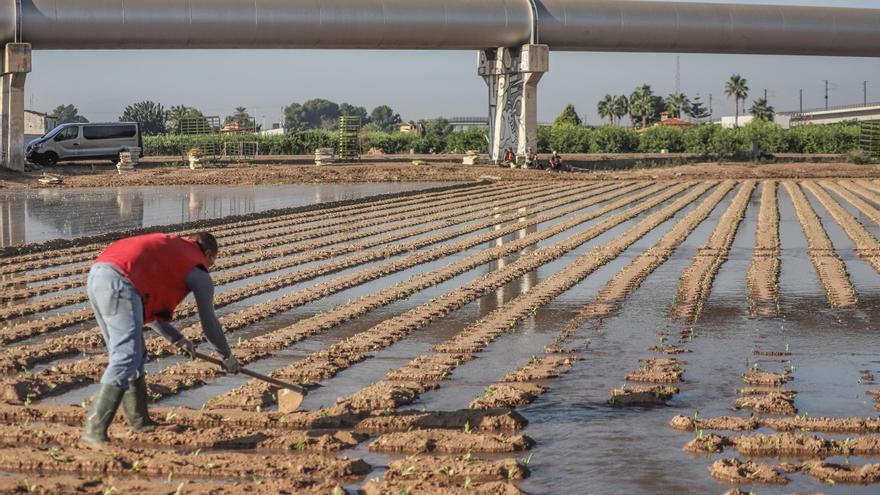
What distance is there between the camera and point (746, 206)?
2602 cm

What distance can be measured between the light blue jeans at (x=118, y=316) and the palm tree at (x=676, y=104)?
108m

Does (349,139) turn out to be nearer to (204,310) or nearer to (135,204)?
(135,204)

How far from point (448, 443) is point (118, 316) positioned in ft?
6.23

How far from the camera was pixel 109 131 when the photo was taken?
42688 millimetres

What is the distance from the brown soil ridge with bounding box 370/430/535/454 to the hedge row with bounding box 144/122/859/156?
172 ft

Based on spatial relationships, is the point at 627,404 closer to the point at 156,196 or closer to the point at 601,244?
the point at 601,244

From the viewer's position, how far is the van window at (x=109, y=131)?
4203 centimetres

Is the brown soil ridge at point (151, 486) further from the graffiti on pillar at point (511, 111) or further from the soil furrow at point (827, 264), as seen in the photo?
the graffiti on pillar at point (511, 111)

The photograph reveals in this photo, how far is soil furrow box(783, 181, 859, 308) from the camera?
41.8 ft

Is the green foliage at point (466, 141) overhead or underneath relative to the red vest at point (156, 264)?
overhead

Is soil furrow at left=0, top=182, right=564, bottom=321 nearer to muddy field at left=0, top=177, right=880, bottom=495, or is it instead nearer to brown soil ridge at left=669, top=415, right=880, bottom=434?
muddy field at left=0, top=177, right=880, bottom=495

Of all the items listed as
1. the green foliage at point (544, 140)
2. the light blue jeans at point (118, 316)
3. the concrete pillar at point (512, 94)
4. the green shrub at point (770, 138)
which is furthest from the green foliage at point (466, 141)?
the light blue jeans at point (118, 316)

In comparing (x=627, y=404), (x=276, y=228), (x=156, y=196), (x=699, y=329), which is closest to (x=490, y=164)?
(x=156, y=196)

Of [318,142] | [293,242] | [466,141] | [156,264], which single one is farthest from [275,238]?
[466,141]
